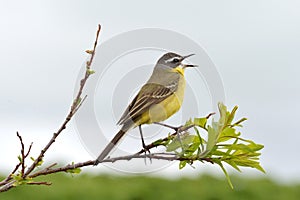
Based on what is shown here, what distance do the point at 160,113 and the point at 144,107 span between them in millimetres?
90

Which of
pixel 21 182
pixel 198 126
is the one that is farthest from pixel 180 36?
pixel 21 182

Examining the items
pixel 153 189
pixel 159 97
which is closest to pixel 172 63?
pixel 159 97

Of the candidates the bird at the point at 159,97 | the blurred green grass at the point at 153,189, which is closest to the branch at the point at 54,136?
the bird at the point at 159,97

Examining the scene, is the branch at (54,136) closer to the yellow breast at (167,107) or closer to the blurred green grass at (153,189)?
the yellow breast at (167,107)

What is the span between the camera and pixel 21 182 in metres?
Answer: 3.00

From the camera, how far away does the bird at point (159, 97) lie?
2992mm

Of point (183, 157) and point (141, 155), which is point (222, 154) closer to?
point (183, 157)

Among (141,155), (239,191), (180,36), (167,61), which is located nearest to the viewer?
(180,36)

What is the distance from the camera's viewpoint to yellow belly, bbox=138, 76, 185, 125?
9.77 feet

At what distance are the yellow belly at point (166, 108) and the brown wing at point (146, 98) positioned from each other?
0.09 ft

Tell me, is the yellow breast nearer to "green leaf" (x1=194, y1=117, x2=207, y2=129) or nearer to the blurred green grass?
"green leaf" (x1=194, y1=117, x2=207, y2=129)

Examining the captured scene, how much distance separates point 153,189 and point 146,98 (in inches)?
744

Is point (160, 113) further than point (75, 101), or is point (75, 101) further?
point (160, 113)

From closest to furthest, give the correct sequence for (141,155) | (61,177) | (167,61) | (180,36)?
(180,36) → (141,155) → (167,61) → (61,177)
